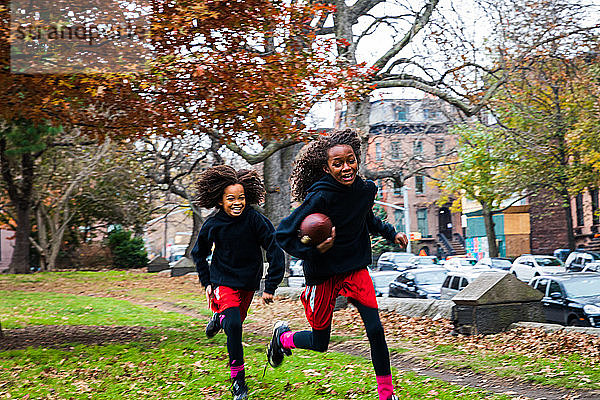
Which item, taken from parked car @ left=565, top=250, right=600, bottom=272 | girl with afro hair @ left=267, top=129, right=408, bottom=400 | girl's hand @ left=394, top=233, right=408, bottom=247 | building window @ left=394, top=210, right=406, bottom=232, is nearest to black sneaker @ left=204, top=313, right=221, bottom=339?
girl with afro hair @ left=267, top=129, right=408, bottom=400

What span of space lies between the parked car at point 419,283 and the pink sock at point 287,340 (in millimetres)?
13924

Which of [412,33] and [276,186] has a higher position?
[412,33]

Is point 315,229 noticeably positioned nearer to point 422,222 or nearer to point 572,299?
point 572,299

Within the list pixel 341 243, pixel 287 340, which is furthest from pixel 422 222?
pixel 341 243

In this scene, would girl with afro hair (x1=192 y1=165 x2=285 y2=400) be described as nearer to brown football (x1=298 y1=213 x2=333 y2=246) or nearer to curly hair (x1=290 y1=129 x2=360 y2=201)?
curly hair (x1=290 y1=129 x2=360 y2=201)

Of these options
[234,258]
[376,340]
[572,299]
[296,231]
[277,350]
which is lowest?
[572,299]

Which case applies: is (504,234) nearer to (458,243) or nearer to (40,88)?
(458,243)

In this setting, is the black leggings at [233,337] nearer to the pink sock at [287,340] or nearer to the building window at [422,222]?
the pink sock at [287,340]

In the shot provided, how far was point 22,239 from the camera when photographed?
2823 centimetres

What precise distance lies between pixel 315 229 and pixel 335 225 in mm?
310

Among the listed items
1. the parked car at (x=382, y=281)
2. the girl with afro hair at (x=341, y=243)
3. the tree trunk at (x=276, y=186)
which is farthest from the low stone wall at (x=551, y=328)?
the parked car at (x=382, y=281)

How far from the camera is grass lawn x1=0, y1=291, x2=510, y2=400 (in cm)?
659

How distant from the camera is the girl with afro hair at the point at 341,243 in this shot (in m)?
5.34

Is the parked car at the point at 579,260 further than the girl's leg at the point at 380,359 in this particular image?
Yes
